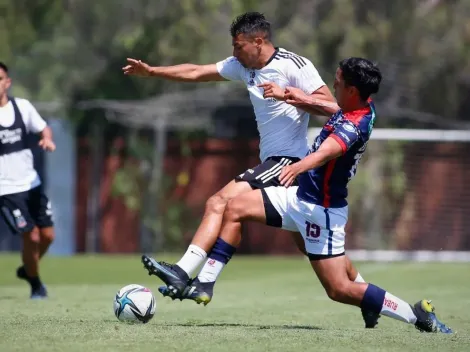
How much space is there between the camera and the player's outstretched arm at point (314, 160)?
7602mm

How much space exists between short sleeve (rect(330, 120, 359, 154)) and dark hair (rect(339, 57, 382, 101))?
0.31 meters

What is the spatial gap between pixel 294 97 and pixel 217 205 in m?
1.05

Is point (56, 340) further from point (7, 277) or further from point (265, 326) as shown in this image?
point (7, 277)

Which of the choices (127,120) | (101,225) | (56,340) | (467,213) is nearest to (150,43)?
(127,120)

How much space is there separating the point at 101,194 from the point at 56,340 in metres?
20.0

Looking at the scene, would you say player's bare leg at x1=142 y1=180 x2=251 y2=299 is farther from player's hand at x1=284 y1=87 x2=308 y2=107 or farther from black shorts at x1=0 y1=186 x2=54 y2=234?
black shorts at x1=0 y1=186 x2=54 y2=234

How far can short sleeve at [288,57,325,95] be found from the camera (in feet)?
29.7

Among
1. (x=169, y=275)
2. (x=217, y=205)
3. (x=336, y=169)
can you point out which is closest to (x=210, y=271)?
(x=169, y=275)

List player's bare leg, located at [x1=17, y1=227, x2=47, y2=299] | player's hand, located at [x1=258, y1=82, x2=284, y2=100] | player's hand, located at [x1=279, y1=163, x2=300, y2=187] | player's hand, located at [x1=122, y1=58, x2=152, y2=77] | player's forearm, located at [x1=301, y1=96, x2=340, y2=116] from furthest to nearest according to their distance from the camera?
player's bare leg, located at [x1=17, y1=227, x2=47, y2=299] < player's hand, located at [x1=122, y1=58, x2=152, y2=77] < player's forearm, located at [x1=301, y1=96, x2=340, y2=116] < player's hand, located at [x1=258, y1=82, x2=284, y2=100] < player's hand, located at [x1=279, y1=163, x2=300, y2=187]

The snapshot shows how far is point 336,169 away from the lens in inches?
321

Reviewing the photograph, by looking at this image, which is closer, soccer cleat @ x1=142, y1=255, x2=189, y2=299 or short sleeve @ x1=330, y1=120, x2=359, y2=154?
short sleeve @ x1=330, y1=120, x2=359, y2=154

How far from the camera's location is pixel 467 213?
22.4 meters

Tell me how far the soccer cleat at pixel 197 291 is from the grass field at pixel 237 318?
229mm

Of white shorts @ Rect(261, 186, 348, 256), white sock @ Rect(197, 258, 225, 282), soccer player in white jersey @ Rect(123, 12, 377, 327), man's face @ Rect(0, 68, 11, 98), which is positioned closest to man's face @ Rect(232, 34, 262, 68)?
soccer player in white jersey @ Rect(123, 12, 377, 327)
